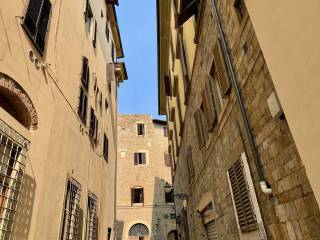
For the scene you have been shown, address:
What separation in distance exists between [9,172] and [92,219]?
14.9 ft

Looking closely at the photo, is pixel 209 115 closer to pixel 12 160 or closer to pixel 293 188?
pixel 293 188

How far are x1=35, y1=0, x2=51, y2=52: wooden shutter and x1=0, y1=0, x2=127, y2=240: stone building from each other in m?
0.02

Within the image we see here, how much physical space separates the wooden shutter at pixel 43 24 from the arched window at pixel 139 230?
20.8 metres

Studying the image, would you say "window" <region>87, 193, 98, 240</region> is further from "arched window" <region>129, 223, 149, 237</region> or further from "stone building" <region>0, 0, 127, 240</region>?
"arched window" <region>129, 223, 149, 237</region>

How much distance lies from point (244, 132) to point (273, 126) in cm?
94

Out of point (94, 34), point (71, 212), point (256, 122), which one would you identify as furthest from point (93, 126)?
point (256, 122)

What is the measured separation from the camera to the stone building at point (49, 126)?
12.9ft

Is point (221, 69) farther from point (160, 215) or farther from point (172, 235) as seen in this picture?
point (172, 235)

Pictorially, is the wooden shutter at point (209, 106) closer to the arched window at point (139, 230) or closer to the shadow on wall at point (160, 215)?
the shadow on wall at point (160, 215)

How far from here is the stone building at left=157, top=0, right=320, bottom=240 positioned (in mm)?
2199

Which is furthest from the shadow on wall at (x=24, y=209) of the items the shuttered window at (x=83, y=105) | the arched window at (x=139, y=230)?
the arched window at (x=139, y=230)

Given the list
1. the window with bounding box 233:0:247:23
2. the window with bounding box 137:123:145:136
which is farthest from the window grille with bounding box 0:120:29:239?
the window with bounding box 137:123:145:136

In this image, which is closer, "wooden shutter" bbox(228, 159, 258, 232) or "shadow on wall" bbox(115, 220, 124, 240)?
"wooden shutter" bbox(228, 159, 258, 232)

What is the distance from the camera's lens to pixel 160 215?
2353 cm
